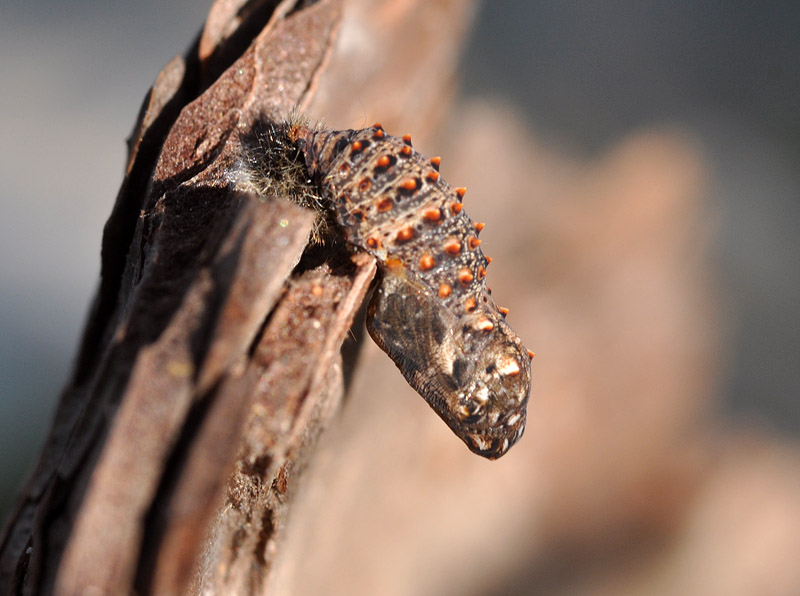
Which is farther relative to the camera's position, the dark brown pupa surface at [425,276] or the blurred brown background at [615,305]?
the blurred brown background at [615,305]

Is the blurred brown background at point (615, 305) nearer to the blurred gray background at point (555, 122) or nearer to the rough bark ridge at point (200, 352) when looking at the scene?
the blurred gray background at point (555, 122)

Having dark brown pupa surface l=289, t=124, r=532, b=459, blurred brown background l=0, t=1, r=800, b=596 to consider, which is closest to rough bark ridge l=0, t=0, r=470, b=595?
dark brown pupa surface l=289, t=124, r=532, b=459

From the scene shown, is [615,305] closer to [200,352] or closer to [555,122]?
[555,122]

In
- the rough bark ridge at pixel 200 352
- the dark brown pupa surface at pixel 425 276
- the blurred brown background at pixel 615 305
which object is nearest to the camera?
the rough bark ridge at pixel 200 352

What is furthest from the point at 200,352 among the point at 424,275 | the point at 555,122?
the point at 555,122

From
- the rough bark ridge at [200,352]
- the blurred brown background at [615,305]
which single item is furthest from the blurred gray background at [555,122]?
the rough bark ridge at [200,352]

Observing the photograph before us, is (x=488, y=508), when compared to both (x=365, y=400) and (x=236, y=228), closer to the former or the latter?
(x=365, y=400)
